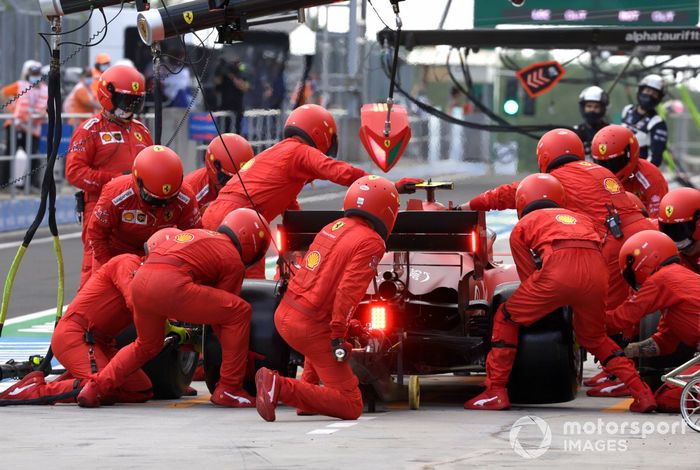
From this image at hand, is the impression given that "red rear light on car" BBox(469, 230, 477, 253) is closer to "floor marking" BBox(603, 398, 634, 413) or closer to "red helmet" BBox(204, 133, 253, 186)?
"floor marking" BBox(603, 398, 634, 413)

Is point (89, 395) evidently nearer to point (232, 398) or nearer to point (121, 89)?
point (232, 398)

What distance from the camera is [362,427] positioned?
32.4ft

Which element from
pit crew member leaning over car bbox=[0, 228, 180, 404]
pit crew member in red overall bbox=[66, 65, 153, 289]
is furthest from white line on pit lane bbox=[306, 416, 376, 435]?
pit crew member in red overall bbox=[66, 65, 153, 289]

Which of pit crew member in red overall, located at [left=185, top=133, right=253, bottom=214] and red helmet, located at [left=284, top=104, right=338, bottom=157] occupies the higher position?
red helmet, located at [left=284, top=104, right=338, bottom=157]

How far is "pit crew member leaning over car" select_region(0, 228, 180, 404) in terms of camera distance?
429 inches

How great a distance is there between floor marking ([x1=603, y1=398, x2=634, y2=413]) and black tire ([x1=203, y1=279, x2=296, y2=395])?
6.80 feet

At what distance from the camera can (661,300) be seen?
36.0 feet

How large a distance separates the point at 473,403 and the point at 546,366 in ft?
1.70

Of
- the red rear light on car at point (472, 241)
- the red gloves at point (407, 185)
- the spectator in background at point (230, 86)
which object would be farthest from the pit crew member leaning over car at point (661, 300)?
the spectator in background at point (230, 86)

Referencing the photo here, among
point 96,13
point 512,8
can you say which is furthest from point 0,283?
point 96,13

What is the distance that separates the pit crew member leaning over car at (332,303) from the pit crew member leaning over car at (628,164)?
3657 mm

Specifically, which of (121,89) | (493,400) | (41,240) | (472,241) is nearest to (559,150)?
(472,241)

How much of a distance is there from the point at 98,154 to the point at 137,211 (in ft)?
6.24

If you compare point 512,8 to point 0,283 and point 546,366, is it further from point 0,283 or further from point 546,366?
point 546,366
